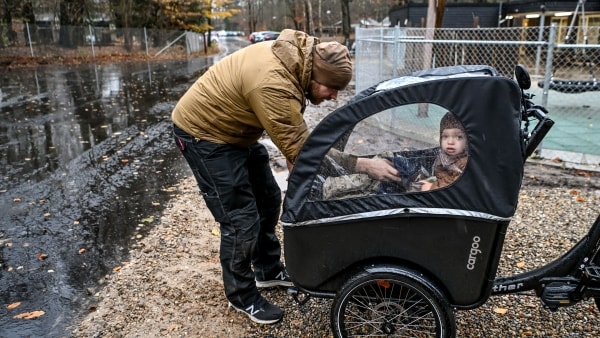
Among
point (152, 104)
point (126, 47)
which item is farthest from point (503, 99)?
point (126, 47)

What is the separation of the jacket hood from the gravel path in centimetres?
156

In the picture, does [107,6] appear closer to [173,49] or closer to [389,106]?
[173,49]

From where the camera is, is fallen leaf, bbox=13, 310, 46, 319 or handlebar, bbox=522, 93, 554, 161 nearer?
handlebar, bbox=522, 93, 554, 161

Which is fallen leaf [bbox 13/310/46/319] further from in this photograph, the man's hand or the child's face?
the child's face

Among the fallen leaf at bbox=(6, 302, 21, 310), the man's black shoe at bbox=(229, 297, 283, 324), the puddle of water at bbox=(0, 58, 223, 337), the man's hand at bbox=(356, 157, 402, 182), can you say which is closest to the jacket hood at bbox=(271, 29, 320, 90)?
the man's hand at bbox=(356, 157, 402, 182)

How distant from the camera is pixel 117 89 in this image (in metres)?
13.7

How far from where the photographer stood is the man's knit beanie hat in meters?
2.48

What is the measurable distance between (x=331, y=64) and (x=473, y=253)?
1.21 m

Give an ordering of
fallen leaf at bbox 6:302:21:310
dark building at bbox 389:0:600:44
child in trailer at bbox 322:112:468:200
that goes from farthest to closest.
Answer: dark building at bbox 389:0:600:44 → fallen leaf at bbox 6:302:21:310 → child in trailer at bbox 322:112:468:200

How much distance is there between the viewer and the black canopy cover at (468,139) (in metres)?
2.15

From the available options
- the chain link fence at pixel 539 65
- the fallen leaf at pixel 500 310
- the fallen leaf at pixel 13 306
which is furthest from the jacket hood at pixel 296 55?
the chain link fence at pixel 539 65

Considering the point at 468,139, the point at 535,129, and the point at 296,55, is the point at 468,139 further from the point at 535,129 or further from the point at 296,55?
the point at 296,55

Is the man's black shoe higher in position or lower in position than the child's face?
lower

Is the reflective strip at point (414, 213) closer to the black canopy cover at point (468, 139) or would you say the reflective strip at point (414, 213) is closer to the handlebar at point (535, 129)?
the black canopy cover at point (468, 139)
